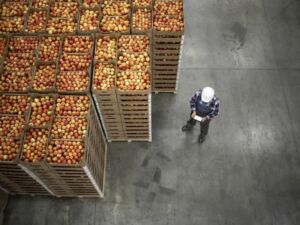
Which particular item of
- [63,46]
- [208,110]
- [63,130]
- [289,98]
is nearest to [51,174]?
[63,130]

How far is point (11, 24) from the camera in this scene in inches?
324

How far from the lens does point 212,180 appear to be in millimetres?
8641

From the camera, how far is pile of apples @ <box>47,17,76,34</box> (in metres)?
8.08

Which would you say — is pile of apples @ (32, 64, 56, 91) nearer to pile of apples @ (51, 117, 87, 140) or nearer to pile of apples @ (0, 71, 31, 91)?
pile of apples @ (0, 71, 31, 91)

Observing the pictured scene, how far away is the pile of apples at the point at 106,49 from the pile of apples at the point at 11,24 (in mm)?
2017

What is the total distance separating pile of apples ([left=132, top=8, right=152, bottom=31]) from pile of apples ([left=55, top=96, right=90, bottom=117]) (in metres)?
2.14

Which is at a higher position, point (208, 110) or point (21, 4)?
point (21, 4)

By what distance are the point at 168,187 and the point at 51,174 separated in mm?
2956

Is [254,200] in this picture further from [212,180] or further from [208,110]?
[208,110]

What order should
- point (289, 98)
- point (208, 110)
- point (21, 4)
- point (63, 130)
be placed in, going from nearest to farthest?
point (63, 130) → point (208, 110) → point (21, 4) → point (289, 98)

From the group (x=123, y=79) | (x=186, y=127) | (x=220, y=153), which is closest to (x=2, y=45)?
(x=123, y=79)

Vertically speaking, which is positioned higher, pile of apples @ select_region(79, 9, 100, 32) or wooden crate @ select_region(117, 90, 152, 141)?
pile of apples @ select_region(79, 9, 100, 32)

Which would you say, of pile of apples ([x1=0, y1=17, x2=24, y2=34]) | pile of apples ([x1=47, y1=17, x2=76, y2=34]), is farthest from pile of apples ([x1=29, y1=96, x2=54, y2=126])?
pile of apples ([x1=0, y1=17, x2=24, y2=34])

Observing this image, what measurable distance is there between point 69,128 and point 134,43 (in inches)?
95.4
